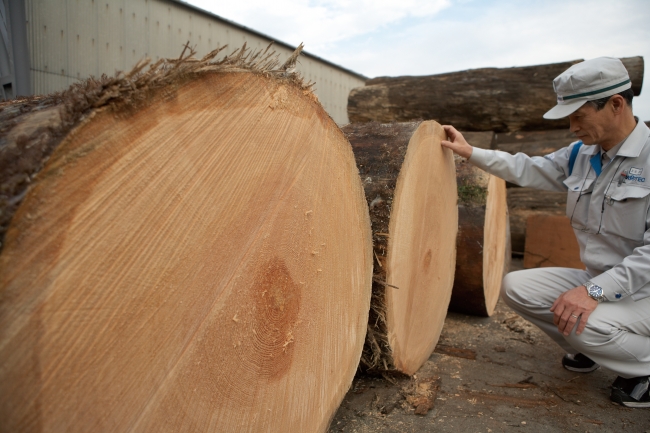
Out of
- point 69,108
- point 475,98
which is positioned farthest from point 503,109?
point 69,108

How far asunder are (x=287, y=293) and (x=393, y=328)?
0.80 metres

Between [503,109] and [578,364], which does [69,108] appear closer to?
[578,364]

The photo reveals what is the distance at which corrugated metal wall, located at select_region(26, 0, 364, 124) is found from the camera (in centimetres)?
510

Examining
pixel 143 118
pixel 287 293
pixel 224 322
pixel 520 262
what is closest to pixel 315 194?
pixel 287 293

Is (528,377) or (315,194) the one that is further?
(528,377)

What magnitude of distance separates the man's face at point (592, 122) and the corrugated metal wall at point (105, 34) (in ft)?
9.03

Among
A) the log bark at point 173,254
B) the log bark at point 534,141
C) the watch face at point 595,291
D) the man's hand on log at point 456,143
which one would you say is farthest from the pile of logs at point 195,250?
the log bark at point 534,141

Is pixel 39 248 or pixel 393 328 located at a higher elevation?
pixel 39 248

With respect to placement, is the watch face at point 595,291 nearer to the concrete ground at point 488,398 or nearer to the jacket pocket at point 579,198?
the jacket pocket at point 579,198

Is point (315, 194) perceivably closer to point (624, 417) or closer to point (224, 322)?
point (224, 322)

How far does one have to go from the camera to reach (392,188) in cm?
198

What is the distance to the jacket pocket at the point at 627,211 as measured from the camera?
2297 millimetres

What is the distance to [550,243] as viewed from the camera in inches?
185

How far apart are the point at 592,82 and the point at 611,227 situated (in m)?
0.74
